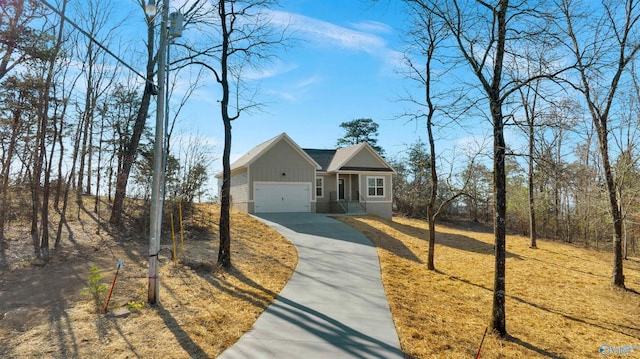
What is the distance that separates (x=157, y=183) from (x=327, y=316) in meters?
3.80

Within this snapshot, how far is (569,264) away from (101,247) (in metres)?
16.4

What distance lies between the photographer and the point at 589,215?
15781mm

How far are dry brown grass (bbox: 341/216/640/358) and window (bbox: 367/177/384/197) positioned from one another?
8895 millimetres

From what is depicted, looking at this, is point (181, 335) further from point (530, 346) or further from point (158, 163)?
point (530, 346)

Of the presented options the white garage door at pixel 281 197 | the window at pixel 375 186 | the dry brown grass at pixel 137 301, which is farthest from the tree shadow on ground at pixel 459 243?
the window at pixel 375 186

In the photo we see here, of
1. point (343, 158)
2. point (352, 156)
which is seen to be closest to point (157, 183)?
point (352, 156)

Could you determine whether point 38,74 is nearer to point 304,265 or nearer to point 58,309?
point 58,309

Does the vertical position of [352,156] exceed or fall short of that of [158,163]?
it exceeds it

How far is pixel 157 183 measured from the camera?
5.89 metres

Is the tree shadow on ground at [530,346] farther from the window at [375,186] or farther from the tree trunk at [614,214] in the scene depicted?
the window at [375,186]

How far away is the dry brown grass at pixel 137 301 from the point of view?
4301 mm

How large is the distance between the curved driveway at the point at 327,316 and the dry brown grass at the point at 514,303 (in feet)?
1.14

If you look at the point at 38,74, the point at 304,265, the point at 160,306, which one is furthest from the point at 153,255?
the point at 38,74

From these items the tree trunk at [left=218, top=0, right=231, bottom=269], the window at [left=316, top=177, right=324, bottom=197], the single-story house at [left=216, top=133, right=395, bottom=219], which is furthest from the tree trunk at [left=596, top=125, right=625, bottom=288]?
the window at [left=316, top=177, right=324, bottom=197]
